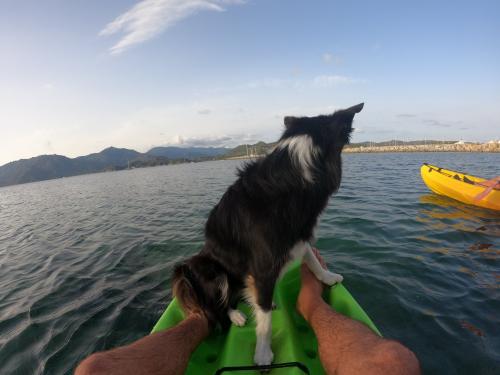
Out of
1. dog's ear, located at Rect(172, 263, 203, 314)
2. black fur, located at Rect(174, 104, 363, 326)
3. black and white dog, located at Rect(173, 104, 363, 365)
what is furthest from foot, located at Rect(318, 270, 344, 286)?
dog's ear, located at Rect(172, 263, 203, 314)

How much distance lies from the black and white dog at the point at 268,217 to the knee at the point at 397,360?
1.29 meters

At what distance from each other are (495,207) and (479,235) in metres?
3.56

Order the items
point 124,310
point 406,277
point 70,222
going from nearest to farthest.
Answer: point 124,310, point 406,277, point 70,222

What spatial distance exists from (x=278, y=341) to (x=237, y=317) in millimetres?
608

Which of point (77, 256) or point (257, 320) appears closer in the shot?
point (257, 320)

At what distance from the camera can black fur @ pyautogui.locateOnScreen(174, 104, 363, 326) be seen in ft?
8.71

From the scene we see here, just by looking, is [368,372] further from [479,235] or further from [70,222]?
[70,222]

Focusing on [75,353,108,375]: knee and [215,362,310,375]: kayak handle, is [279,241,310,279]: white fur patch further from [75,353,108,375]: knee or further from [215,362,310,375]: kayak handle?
[75,353,108,375]: knee

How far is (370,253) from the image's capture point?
252 inches

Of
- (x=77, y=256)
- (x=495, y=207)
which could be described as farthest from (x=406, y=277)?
(x=77, y=256)

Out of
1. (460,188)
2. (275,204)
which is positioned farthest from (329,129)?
(460,188)

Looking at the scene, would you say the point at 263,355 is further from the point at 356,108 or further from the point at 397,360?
the point at 356,108

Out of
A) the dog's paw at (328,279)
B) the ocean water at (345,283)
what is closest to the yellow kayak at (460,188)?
the ocean water at (345,283)

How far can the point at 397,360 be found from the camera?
1.55 meters
